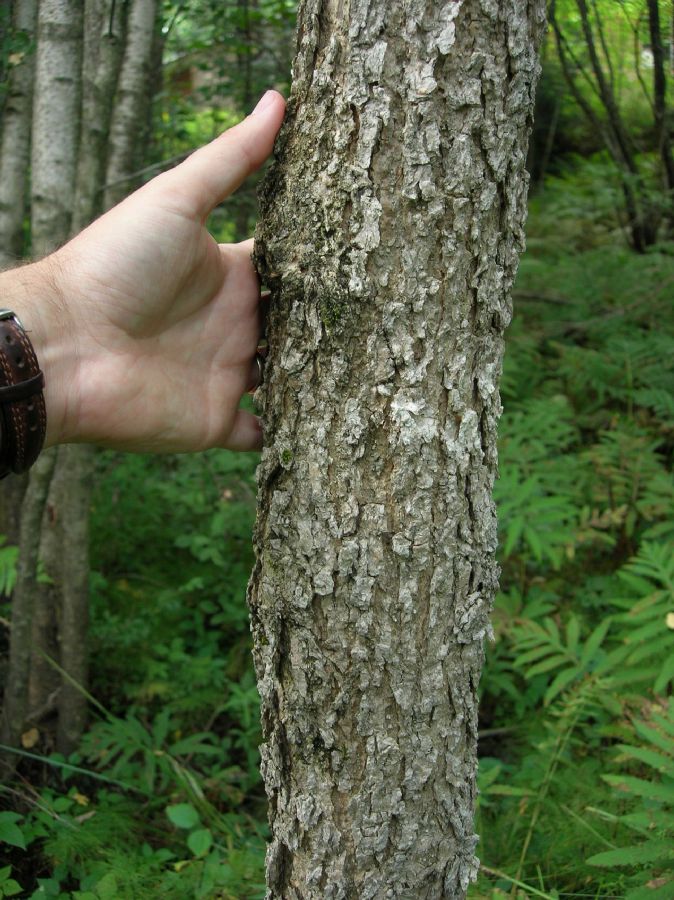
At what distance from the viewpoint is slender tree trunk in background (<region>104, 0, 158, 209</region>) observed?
11.0 feet

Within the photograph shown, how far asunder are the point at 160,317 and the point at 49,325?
0.90 feet

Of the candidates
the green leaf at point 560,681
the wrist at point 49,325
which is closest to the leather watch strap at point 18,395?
the wrist at point 49,325

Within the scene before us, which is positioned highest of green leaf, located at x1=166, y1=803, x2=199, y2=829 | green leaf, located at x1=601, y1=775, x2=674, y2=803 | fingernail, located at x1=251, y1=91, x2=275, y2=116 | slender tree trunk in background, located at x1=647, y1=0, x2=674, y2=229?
slender tree trunk in background, located at x1=647, y1=0, x2=674, y2=229

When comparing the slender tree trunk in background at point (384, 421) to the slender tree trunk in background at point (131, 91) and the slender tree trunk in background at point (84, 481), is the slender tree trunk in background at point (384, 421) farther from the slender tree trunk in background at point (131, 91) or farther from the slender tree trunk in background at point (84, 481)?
the slender tree trunk in background at point (131, 91)

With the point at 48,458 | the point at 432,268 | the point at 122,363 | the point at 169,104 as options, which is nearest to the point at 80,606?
the point at 48,458

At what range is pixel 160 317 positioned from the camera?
1940mm

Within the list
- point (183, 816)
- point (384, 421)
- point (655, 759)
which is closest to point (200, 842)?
point (183, 816)

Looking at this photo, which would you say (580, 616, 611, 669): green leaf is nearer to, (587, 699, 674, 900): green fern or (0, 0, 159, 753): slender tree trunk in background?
(587, 699, 674, 900): green fern

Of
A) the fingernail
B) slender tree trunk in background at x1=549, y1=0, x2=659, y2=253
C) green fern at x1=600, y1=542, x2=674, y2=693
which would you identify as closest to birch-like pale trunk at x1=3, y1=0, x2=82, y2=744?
the fingernail

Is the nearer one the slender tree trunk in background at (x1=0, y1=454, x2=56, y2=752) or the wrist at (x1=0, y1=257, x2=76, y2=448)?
the wrist at (x1=0, y1=257, x2=76, y2=448)

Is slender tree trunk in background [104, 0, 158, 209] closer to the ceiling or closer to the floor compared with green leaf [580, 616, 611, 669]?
closer to the ceiling

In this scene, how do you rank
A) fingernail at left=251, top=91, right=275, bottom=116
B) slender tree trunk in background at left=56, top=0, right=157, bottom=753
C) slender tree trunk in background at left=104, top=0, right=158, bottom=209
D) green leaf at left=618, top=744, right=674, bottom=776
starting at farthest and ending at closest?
1. slender tree trunk in background at left=104, top=0, right=158, bottom=209
2. slender tree trunk in background at left=56, top=0, right=157, bottom=753
3. green leaf at left=618, top=744, right=674, bottom=776
4. fingernail at left=251, top=91, right=275, bottom=116

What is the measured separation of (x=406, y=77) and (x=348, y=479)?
764mm

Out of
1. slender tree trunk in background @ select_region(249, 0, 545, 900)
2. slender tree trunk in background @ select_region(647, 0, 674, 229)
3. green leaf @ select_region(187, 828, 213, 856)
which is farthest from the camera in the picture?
slender tree trunk in background @ select_region(647, 0, 674, 229)
